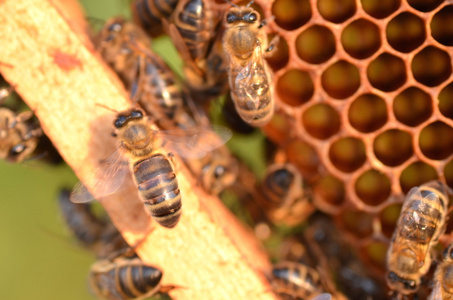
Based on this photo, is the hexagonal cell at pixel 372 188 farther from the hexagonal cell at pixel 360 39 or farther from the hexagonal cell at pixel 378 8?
the hexagonal cell at pixel 378 8

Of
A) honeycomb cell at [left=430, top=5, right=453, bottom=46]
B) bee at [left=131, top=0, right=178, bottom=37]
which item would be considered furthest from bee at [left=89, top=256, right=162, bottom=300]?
honeycomb cell at [left=430, top=5, right=453, bottom=46]

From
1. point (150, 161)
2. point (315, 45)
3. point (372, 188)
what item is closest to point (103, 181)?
point (150, 161)

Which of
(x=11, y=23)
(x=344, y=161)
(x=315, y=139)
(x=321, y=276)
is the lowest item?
(x=321, y=276)

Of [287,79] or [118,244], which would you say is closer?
[287,79]

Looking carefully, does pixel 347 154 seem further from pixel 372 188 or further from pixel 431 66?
pixel 431 66

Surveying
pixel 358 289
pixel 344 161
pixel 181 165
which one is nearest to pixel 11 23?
pixel 181 165

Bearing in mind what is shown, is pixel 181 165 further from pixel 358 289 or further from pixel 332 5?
pixel 358 289

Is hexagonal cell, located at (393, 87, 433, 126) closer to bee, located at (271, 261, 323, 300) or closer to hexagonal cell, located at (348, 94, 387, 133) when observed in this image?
hexagonal cell, located at (348, 94, 387, 133)

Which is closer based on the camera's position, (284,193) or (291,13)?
(291,13)

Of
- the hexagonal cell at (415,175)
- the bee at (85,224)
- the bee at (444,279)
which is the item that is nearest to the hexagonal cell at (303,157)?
the hexagonal cell at (415,175)
